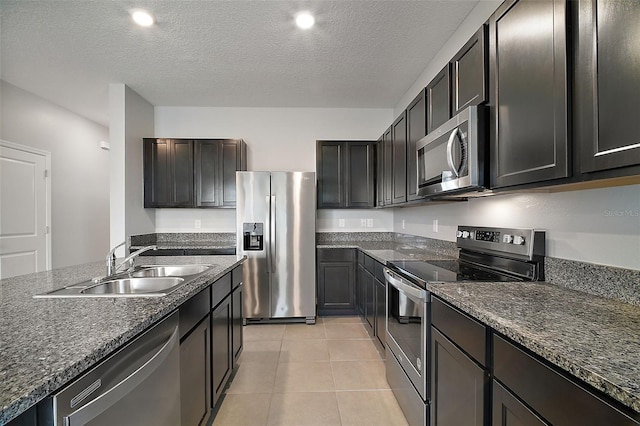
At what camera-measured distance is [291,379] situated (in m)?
2.22

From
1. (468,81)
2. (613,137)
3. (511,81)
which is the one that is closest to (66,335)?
(613,137)

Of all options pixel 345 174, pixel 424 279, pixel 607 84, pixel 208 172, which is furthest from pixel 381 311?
pixel 208 172

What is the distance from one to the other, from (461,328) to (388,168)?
2.18 m

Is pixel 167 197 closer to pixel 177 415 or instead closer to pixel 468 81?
pixel 177 415

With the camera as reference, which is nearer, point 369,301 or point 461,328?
point 461,328

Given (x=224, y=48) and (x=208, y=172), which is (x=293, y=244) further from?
(x=224, y=48)

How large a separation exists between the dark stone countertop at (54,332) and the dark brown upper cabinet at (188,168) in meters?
2.36

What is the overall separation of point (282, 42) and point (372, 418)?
2.94m

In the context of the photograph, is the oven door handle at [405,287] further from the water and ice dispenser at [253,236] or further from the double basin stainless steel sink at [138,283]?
the water and ice dispenser at [253,236]

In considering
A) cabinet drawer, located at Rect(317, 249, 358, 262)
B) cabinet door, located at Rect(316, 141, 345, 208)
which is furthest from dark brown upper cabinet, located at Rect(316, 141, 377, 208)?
cabinet drawer, located at Rect(317, 249, 358, 262)

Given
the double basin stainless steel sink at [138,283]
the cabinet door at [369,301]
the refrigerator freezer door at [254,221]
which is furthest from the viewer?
the refrigerator freezer door at [254,221]

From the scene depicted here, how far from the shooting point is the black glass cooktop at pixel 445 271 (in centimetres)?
153

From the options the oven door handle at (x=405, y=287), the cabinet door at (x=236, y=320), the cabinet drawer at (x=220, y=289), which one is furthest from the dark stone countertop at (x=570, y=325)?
the cabinet door at (x=236, y=320)

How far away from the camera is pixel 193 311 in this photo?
55.2 inches
